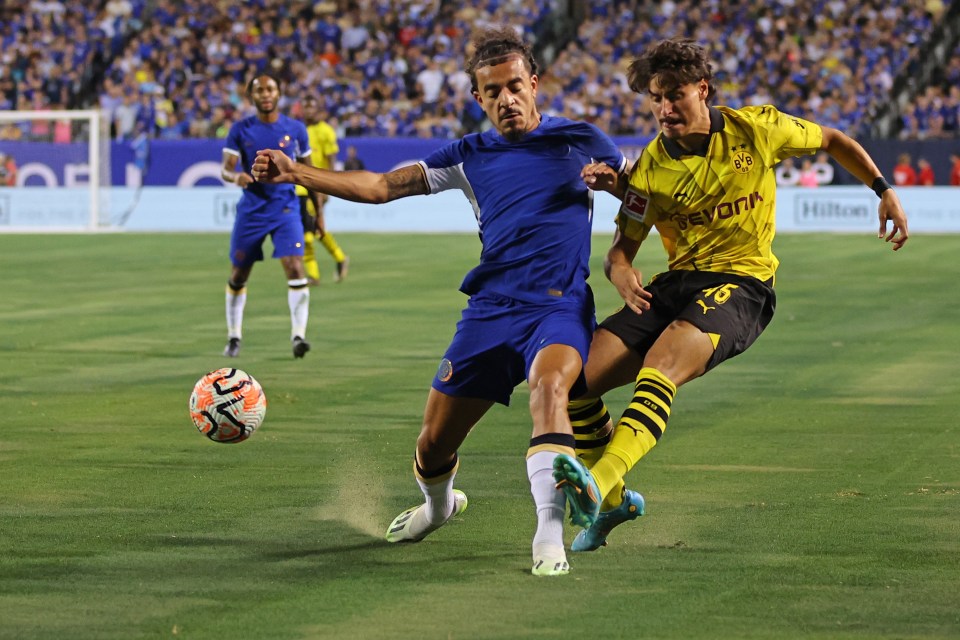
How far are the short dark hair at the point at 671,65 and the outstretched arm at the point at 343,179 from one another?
0.97m

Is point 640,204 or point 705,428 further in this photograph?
point 705,428

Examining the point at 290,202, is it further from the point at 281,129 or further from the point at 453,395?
the point at 453,395

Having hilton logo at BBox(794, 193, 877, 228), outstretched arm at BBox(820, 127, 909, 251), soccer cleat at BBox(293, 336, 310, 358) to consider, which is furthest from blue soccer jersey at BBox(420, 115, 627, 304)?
→ hilton logo at BBox(794, 193, 877, 228)

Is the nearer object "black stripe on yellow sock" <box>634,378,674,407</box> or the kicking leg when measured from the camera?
"black stripe on yellow sock" <box>634,378,674,407</box>

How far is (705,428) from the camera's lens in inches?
399

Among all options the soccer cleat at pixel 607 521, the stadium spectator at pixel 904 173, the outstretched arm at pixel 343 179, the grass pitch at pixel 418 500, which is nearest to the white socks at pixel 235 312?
the grass pitch at pixel 418 500

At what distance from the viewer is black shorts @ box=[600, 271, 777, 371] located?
656 cm

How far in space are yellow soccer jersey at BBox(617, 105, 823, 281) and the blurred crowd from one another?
27069 millimetres

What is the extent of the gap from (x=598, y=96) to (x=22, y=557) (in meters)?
30.7

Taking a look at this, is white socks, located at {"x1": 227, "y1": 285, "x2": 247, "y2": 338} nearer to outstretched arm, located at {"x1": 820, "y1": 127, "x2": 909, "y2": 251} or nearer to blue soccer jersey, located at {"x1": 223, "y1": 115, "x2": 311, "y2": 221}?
blue soccer jersey, located at {"x1": 223, "y1": 115, "x2": 311, "y2": 221}

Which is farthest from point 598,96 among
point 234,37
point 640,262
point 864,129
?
point 640,262

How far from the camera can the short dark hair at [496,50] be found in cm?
642

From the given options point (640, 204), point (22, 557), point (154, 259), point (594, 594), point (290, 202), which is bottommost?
point (154, 259)

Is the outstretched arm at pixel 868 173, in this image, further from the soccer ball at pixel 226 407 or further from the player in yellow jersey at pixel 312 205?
the player in yellow jersey at pixel 312 205
